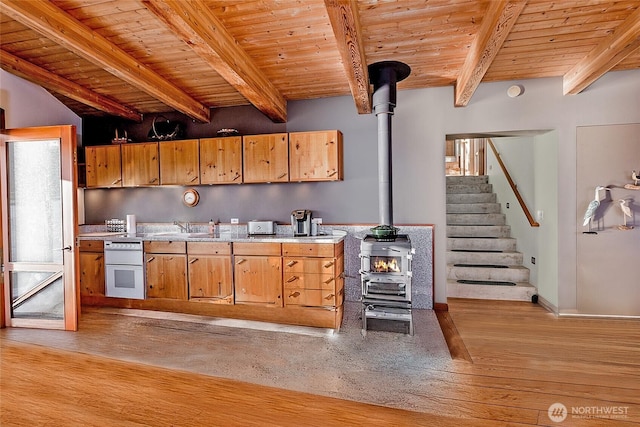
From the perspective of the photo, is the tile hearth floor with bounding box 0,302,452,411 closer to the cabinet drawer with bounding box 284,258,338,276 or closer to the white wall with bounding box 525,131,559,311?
the cabinet drawer with bounding box 284,258,338,276

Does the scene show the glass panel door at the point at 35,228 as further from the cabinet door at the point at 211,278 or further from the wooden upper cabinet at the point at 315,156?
the wooden upper cabinet at the point at 315,156

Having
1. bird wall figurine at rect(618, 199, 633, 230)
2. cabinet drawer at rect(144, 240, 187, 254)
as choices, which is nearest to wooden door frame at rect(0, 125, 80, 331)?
cabinet drawer at rect(144, 240, 187, 254)

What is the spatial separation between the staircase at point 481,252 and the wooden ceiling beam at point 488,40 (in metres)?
2.26

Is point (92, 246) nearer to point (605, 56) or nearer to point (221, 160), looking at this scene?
point (221, 160)

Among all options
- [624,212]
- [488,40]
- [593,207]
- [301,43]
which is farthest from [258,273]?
[624,212]

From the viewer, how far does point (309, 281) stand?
10.8 ft

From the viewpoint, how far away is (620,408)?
1902 millimetres

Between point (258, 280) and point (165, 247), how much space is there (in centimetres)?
124

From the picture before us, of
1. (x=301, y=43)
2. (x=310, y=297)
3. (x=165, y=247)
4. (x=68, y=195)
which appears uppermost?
(x=301, y=43)

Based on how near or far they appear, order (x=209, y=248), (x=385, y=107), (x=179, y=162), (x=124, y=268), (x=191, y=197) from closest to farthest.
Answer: (x=385, y=107) < (x=209, y=248) < (x=124, y=268) < (x=179, y=162) < (x=191, y=197)

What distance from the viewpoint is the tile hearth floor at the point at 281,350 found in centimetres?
221

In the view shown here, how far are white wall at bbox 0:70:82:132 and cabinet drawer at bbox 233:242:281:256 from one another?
10.2ft

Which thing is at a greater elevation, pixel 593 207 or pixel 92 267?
pixel 593 207

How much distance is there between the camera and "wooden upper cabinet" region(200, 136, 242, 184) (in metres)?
3.89
